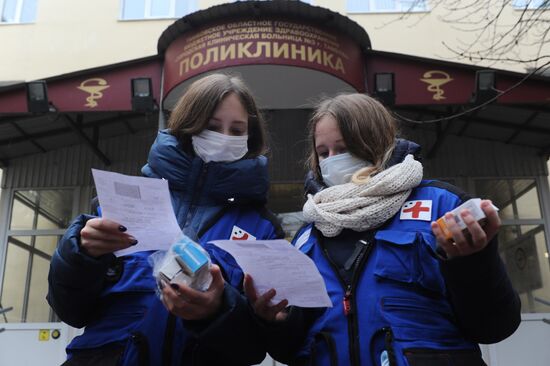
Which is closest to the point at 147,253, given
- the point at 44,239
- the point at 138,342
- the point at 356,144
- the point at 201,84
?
the point at 138,342

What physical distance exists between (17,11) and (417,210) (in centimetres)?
1084

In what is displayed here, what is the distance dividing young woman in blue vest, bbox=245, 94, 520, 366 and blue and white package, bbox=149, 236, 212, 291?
0.76ft

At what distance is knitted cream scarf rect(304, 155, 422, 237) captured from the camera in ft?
5.62

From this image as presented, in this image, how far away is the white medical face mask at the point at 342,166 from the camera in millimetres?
1960

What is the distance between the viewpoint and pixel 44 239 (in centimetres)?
854

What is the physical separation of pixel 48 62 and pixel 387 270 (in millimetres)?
9557

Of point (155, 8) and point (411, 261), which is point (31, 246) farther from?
point (411, 261)

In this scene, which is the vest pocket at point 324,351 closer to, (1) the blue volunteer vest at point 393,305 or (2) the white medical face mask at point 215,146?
(1) the blue volunteer vest at point 393,305

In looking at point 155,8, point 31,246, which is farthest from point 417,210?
point 155,8

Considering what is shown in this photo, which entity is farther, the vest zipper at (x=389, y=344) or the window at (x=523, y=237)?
the window at (x=523, y=237)

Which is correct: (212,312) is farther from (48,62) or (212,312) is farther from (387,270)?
(48,62)

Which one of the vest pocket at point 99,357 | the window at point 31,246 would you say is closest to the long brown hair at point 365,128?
the vest pocket at point 99,357

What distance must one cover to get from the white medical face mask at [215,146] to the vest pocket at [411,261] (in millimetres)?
728

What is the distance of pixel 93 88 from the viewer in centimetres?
654
